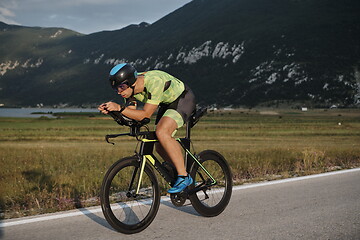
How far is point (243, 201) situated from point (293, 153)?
10.2 meters

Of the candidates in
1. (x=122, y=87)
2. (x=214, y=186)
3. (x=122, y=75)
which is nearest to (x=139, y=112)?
(x=122, y=87)

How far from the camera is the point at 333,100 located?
6476 inches

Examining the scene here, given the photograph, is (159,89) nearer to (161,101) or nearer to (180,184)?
(161,101)

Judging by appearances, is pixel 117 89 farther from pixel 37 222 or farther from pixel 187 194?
pixel 37 222

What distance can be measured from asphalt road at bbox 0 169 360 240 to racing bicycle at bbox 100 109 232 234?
0.17 m

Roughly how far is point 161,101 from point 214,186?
1678 millimetres

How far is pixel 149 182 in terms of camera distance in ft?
17.6

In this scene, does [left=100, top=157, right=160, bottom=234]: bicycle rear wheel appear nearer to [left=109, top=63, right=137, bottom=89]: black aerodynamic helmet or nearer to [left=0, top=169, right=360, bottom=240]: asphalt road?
[left=0, top=169, right=360, bottom=240]: asphalt road

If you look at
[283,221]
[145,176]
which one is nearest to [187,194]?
[145,176]

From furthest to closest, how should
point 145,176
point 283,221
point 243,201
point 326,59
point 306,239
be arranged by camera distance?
point 326,59 → point 243,201 → point 283,221 → point 145,176 → point 306,239

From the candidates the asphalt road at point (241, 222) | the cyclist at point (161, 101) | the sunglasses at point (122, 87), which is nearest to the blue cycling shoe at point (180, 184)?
the cyclist at point (161, 101)

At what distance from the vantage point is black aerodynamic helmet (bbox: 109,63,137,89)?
4.84 m

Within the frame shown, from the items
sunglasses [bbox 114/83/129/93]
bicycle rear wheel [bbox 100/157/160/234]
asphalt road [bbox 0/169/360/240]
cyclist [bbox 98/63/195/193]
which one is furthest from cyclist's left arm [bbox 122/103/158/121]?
asphalt road [bbox 0/169/360/240]

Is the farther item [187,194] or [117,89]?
[187,194]
